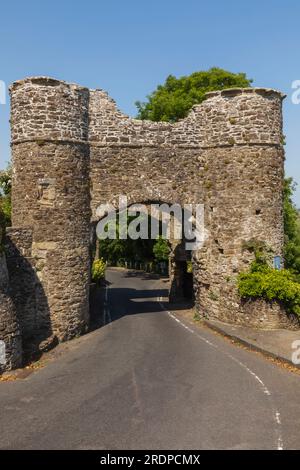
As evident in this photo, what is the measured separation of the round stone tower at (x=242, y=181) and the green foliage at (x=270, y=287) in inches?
24.6

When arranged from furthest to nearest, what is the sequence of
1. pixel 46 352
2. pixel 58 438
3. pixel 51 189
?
pixel 51 189, pixel 46 352, pixel 58 438

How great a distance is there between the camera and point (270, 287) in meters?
17.0

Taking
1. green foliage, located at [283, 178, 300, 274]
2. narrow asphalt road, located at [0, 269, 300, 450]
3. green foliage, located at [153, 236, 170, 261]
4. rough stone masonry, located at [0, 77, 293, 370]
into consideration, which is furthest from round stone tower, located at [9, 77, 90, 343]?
green foliage, located at [153, 236, 170, 261]

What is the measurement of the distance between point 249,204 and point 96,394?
1046 cm

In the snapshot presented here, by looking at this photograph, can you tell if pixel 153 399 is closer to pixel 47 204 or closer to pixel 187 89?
pixel 47 204

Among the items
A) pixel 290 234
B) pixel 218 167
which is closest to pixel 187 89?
pixel 290 234

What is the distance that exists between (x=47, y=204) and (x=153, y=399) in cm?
886

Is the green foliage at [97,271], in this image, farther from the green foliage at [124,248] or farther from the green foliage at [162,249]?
the green foliage at [124,248]

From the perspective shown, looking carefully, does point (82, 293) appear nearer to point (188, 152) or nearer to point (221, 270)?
point (221, 270)

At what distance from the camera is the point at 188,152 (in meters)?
19.1

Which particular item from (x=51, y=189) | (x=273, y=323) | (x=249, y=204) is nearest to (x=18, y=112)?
(x=51, y=189)

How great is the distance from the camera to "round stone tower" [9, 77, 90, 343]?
1659 centimetres

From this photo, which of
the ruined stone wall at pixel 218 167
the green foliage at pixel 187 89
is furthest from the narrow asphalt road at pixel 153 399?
the green foliage at pixel 187 89

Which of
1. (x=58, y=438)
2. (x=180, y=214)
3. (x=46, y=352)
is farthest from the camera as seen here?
(x=180, y=214)
